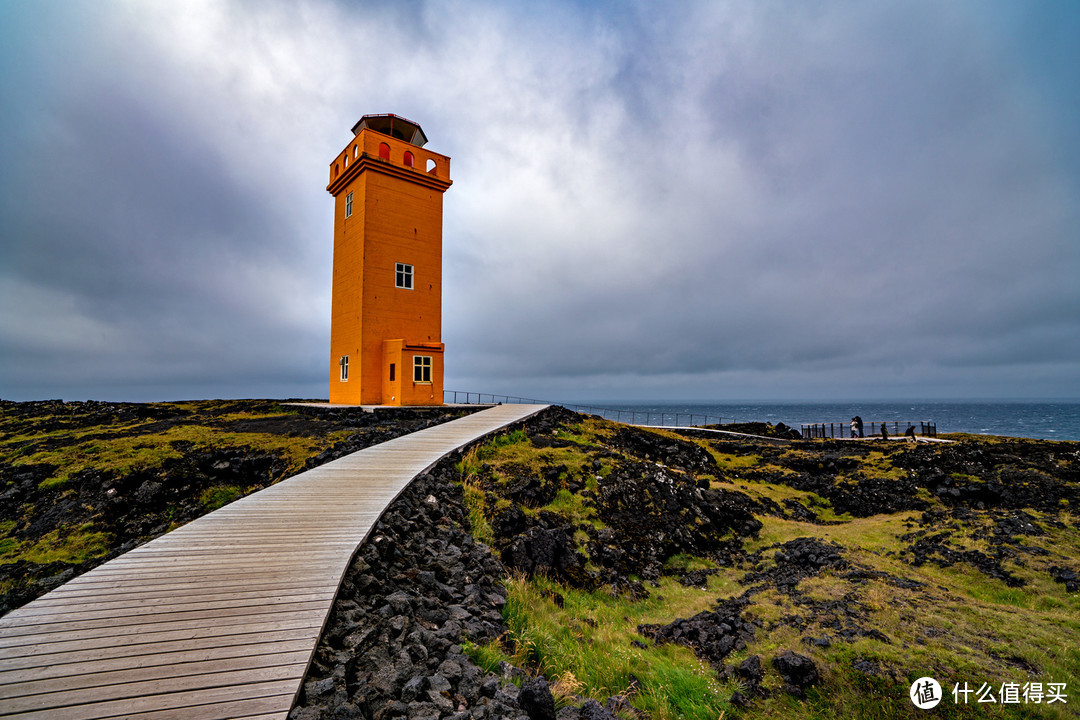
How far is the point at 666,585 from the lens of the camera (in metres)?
12.3

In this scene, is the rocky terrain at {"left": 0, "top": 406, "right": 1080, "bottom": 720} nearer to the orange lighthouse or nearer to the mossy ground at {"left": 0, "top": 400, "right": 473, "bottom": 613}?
the mossy ground at {"left": 0, "top": 400, "right": 473, "bottom": 613}

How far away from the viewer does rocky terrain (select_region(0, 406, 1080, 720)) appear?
6.01 metres

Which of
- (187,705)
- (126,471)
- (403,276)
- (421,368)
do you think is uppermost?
(403,276)

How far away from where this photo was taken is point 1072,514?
14609 mm

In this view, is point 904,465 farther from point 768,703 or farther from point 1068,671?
point 768,703

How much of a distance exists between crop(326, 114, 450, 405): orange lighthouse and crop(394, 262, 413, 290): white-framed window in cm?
6

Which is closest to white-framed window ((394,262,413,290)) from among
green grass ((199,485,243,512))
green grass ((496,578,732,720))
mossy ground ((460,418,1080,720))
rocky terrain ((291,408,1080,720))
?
rocky terrain ((291,408,1080,720))

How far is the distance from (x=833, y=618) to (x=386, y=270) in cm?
2511

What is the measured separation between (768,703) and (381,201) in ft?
90.6

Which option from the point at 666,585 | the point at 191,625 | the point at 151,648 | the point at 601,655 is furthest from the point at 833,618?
the point at 151,648

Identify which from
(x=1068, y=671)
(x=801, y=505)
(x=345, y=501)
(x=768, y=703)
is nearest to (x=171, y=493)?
(x=345, y=501)

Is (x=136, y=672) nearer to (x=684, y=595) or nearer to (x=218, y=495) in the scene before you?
(x=684, y=595)

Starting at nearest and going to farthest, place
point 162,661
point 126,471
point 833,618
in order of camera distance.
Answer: point 162,661, point 833,618, point 126,471

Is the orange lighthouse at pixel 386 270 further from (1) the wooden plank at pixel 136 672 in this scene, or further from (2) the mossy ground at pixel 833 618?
(1) the wooden plank at pixel 136 672
